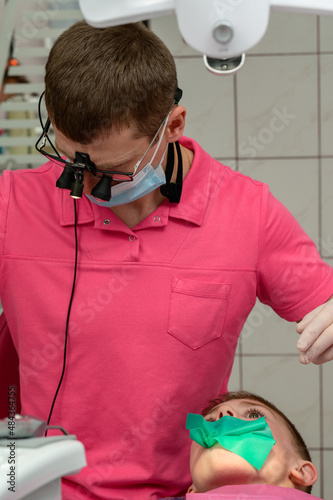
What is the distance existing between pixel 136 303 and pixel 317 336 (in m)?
0.43

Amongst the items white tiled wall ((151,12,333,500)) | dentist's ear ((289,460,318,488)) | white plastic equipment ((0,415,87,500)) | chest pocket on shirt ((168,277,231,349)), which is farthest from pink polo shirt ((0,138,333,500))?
white tiled wall ((151,12,333,500))

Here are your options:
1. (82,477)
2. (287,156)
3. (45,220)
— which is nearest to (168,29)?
(287,156)

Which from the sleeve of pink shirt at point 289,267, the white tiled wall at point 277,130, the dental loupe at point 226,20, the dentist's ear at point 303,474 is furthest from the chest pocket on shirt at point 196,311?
the white tiled wall at point 277,130

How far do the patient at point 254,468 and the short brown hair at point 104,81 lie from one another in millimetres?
721

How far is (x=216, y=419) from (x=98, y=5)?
1024 mm

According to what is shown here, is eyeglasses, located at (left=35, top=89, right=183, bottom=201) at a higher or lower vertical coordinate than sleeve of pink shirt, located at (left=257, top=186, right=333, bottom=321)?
higher

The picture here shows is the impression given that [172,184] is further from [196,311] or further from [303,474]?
[303,474]

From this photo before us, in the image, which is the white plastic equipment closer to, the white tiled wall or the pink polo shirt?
the pink polo shirt

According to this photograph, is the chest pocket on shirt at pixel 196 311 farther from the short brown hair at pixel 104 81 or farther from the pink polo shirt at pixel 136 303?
the short brown hair at pixel 104 81

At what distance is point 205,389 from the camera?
149 cm

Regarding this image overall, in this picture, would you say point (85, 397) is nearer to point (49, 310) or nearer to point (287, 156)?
point (49, 310)

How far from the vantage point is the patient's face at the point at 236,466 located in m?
1.34

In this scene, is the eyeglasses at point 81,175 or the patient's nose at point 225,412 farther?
the patient's nose at point 225,412

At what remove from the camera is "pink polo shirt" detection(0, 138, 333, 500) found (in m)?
1.41
